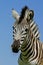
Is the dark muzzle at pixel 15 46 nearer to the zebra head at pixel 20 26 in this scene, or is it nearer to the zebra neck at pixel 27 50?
the zebra head at pixel 20 26

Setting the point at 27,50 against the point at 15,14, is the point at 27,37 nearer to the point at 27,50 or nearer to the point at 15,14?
the point at 27,50

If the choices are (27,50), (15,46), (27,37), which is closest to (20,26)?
(27,37)

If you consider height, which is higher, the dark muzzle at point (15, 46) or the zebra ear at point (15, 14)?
the zebra ear at point (15, 14)

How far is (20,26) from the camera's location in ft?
217

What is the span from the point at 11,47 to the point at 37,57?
1521 millimetres

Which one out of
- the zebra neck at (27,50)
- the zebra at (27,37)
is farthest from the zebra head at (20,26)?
the zebra neck at (27,50)

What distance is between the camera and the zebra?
66.1 metres

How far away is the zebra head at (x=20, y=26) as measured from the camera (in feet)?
215

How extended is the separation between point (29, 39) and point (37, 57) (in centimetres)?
77

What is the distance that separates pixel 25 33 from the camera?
217ft

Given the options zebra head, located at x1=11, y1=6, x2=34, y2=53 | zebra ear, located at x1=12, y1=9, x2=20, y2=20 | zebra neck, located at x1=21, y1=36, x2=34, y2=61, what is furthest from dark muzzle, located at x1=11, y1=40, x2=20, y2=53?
zebra ear, located at x1=12, y1=9, x2=20, y2=20

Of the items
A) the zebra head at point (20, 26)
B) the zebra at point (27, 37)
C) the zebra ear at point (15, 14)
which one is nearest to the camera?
the zebra head at point (20, 26)

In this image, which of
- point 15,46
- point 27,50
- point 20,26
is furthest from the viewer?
point 27,50

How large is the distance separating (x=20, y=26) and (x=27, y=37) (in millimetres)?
567
